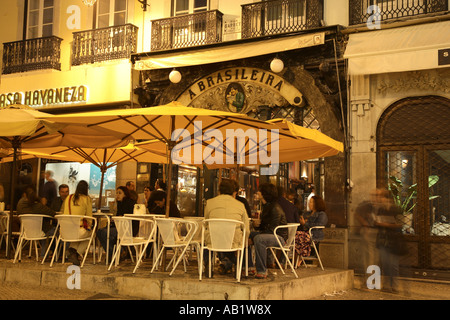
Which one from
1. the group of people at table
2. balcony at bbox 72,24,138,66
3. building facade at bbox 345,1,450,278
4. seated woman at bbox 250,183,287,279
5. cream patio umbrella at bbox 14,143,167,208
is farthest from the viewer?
balcony at bbox 72,24,138,66

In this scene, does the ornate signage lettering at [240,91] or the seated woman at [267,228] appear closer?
the seated woman at [267,228]

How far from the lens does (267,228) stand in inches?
334

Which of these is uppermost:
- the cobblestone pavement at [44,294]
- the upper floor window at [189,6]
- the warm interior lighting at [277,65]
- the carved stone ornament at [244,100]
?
the upper floor window at [189,6]

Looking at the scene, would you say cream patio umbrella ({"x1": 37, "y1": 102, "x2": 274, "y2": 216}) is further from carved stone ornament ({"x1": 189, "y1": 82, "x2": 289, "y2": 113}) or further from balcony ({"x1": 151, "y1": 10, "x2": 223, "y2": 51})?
balcony ({"x1": 151, "y1": 10, "x2": 223, "y2": 51})

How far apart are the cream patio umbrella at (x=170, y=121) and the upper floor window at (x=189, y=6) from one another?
6759 mm

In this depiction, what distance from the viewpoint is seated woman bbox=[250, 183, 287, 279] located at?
8.01 metres

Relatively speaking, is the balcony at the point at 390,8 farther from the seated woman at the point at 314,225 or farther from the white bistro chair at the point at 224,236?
the white bistro chair at the point at 224,236

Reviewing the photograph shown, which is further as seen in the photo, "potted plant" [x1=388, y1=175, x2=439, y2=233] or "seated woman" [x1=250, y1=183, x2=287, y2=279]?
"potted plant" [x1=388, y1=175, x2=439, y2=233]

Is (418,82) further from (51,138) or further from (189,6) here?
(51,138)

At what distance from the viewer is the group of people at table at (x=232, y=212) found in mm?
7903

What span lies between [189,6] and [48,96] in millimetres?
4953

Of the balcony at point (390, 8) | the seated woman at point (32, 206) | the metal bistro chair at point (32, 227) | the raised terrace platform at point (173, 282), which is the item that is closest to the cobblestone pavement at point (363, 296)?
the raised terrace platform at point (173, 282)

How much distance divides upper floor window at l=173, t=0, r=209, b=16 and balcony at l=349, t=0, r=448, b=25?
4226 mm

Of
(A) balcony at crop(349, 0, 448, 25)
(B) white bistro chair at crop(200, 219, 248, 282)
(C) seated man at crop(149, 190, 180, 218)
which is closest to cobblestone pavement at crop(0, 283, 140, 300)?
(B) white bistro chair at crop(200, 219, 248, 282)
